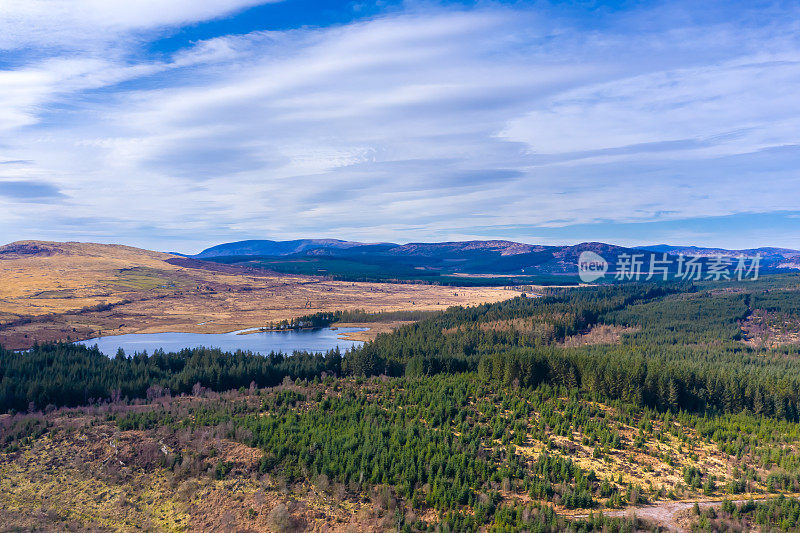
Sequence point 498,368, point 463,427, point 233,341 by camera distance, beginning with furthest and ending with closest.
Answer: point 233,341 → point 498,368 → point 463,427

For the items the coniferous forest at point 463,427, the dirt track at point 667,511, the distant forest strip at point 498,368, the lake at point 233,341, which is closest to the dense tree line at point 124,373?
the distant forest strip at point 498,368

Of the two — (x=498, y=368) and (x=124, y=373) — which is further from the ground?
(x=498, y=368)

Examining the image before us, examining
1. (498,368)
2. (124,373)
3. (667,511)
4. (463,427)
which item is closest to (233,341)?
(124,373)

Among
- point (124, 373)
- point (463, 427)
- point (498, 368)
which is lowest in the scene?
point (124, 373)

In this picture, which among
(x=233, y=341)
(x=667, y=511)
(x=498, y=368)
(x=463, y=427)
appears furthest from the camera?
(x=233, y=341)

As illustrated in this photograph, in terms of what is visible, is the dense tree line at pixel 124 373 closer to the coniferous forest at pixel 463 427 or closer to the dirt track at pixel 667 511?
the coniferous forest at pixel 463 427

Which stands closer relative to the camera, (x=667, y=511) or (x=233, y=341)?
(x=667, y=511)

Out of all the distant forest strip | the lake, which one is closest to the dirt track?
the distant forest strip

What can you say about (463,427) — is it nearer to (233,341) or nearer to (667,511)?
(667,511)
